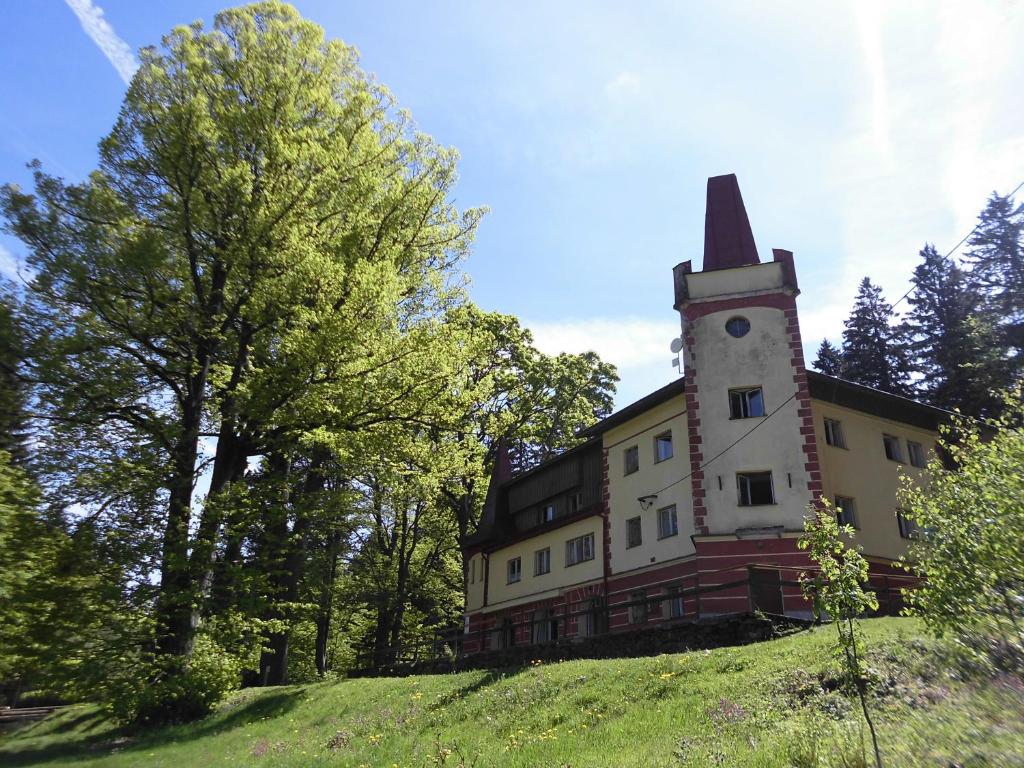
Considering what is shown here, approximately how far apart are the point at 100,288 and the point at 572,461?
71.8 ft

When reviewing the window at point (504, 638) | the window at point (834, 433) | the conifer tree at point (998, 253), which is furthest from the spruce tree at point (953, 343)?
the window at point (504, 638)

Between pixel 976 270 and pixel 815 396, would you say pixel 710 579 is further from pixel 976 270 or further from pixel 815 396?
pixel 976 270

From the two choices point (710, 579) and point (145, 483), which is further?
point (710, 579)

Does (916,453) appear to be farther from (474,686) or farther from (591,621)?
(474,686)

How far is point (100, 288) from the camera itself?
15766mm

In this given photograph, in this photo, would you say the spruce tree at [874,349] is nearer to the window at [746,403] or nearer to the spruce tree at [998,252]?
the spruce tree at [998,252]

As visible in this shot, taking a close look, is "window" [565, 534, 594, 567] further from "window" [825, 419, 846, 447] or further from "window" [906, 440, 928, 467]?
"window" [906, 440, 928, 467]

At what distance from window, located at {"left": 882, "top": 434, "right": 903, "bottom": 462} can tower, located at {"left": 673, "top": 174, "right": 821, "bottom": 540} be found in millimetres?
5318

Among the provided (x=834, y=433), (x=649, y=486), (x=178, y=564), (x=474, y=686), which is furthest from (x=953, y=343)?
(x=178, y=564)

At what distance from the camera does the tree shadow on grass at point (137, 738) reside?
1391cm

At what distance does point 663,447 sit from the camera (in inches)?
1085

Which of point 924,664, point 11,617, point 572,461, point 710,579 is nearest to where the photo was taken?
point 924,664

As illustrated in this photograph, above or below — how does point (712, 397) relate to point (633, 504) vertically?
above

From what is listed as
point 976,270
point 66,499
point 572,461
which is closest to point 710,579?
point 572,461
